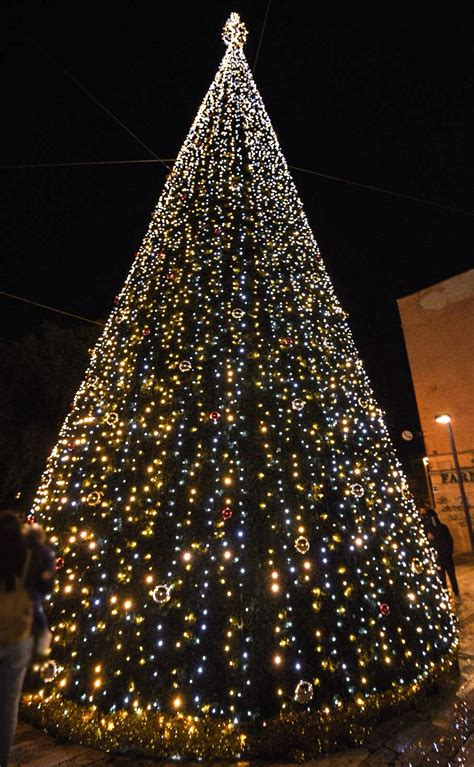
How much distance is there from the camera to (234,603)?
2.66 metres

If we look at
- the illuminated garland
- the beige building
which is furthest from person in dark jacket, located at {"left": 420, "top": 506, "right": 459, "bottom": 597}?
the beige building

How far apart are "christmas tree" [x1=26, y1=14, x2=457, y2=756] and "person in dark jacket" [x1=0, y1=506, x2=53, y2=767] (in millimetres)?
318

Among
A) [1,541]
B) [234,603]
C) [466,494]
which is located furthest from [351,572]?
[466,494]

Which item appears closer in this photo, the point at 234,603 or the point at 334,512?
the point at 234,603

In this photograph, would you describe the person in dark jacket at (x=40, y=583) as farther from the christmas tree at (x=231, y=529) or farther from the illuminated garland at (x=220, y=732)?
the illuminated garland at (x=220, y=732)

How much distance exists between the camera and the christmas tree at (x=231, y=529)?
2.50 m

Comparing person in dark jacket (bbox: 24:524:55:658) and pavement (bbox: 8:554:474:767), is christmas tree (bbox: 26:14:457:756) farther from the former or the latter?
person in dark jacket (bbox: 24:524:55:658)

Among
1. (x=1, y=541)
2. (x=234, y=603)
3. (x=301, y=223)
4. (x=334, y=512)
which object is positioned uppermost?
(x=301, y=223)

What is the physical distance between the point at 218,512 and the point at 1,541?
4.91 feet

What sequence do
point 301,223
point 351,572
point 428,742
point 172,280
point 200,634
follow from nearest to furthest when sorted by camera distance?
point 428,742
point 200,634
point 351,572
point 172,280
point 301,223

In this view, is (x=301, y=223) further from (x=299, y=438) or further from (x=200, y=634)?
(x=200, y=634)

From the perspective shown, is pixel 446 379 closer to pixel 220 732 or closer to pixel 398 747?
pixel 398 747

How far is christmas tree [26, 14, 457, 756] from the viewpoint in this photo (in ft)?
8.20

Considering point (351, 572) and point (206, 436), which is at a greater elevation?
point (206, 436)
